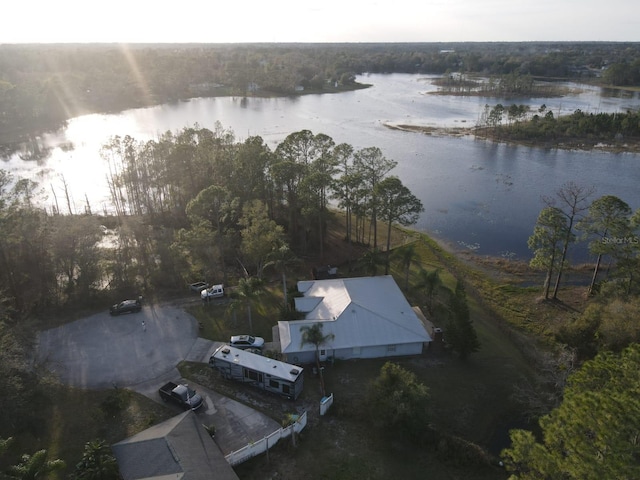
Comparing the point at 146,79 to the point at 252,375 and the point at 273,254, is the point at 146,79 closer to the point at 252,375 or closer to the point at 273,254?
the point at 273,254

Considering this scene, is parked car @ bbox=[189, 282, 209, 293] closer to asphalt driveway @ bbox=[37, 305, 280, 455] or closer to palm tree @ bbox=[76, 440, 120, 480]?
asphalt driveway @ bbox=[37, 305, 280, 455]

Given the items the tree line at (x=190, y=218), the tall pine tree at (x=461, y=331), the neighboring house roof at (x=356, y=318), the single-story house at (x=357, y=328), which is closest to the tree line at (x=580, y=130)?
the tree line at (x=190, y=218)

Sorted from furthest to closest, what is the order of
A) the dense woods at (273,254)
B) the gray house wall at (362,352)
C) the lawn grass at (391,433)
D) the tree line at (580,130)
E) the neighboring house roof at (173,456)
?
the tree line at (580,130) < the gray house wall at (362,352) < the lawn grass at (391,433) < the neighboring house roof at (173,456) < the dense woods at (273,254)

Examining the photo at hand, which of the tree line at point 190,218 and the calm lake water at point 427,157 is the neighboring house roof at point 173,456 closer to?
the tree line at point 190,218

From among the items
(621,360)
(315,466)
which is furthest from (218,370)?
(621,360)

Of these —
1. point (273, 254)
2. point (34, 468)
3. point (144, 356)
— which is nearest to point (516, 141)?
point (273, 254)

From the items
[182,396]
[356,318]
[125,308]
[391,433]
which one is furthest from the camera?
[125,308]

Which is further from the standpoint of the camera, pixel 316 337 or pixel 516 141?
pixel 516 141

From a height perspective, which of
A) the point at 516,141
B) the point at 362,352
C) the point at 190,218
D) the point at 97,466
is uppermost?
the point at 190,218
